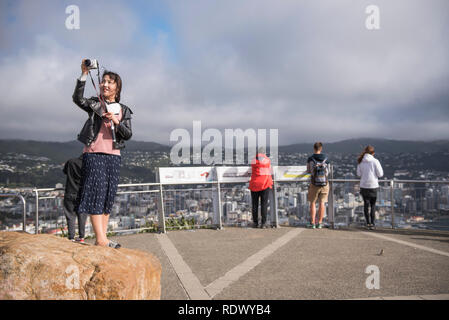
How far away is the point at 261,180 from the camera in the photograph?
924 centimetres

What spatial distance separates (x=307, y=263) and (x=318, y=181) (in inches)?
167

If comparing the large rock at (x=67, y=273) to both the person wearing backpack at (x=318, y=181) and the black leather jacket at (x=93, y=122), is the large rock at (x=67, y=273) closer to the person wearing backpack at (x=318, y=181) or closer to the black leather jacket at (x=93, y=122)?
the black leather jacket at (x=93, y=122)

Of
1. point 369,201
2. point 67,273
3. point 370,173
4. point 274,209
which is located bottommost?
point 274,209

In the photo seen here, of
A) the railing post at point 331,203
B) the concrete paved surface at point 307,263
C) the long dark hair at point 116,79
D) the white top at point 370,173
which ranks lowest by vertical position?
the concrete paved surface at point 307,263

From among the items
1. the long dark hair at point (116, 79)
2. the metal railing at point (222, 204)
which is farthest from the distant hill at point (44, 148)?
the long dark hair at point (116, 79)

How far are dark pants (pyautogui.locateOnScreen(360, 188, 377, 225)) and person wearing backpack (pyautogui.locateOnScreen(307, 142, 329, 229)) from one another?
3.18 feet

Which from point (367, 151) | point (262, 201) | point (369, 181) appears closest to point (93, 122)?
point (262, 201)

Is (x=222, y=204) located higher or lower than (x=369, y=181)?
lower

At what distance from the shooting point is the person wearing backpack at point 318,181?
9.20 metres

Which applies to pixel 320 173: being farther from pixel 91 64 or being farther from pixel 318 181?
pixel 91 64
